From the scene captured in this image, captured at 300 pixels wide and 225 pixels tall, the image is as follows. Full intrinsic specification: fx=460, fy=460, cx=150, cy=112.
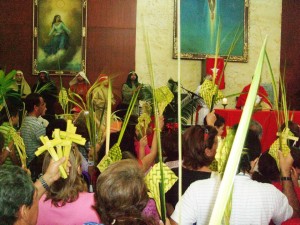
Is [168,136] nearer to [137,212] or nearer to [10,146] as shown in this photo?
[10,146]

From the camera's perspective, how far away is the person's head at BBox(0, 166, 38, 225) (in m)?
1.34

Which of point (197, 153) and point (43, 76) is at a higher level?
point (43, 76)

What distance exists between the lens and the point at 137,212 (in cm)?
150

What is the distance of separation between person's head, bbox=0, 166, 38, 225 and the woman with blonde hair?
0.44 metres

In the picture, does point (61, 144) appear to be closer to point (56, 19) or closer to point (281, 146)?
point (281, 146)

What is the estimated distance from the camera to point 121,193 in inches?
59.9

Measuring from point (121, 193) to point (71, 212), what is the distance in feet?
1.57

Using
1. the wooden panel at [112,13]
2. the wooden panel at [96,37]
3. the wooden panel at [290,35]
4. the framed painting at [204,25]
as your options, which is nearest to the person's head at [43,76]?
the wooden panel at [96,37]

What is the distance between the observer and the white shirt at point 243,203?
1.81m

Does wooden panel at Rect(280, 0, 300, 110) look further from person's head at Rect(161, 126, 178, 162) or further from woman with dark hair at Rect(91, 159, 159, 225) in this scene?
woman with dark hair at Rect(91, 159, 159, 225)

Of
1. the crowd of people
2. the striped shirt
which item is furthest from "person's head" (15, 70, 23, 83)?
the crowd of people

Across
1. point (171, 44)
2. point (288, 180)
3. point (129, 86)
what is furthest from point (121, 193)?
point (171, 44)

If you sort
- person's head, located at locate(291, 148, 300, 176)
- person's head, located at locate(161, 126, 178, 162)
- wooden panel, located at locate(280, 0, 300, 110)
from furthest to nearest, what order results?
wooden panel, located at locate(280, 0, 300, 110)
person's head, located at locate(161, 126, 178, 162)
person's head, located at locate(291, 148, 300, 176)

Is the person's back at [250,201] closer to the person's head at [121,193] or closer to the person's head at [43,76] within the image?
the person's head at [121,193]
